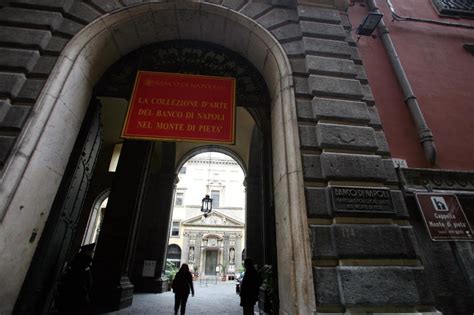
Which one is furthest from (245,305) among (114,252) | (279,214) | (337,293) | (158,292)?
(158,292)

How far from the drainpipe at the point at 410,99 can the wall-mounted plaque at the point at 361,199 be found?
224 centimetres

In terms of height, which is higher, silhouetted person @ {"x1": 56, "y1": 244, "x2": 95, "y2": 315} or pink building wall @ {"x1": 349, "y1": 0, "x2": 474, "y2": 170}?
pink building wall @ {"x1": 349, "y1": 0, "x2": 474, "y2": 170}

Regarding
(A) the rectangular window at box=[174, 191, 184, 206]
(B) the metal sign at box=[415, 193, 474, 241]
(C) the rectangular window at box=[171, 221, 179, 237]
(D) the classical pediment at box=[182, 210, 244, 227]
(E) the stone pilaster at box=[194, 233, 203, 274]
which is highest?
(A) the rectangular window at box=[174, 191, 184, 206]

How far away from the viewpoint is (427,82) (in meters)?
5.73

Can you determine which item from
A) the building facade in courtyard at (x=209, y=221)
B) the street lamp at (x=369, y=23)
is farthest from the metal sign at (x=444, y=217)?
the building facade in courtyard at (x=209, y=221)

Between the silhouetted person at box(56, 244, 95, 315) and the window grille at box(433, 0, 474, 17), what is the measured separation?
1065cm

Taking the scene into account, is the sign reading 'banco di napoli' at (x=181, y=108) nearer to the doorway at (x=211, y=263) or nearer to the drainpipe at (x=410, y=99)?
the drainpipe at (x=410, y=99)

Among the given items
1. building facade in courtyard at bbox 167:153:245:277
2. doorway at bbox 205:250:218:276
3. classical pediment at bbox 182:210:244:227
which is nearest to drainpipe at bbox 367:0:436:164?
building facade in courtyard at bbox 167:153:245:277

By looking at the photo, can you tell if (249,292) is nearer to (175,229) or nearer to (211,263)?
(211,263)

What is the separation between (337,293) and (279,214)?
123 centimetres

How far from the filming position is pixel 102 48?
447 cm

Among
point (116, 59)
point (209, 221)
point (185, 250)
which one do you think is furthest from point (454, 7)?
point (185, 250)

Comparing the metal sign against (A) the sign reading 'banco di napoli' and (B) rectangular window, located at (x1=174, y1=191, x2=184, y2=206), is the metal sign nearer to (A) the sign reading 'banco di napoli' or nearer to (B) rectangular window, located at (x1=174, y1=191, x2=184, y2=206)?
(A) the sign reading 'banco di napoli'

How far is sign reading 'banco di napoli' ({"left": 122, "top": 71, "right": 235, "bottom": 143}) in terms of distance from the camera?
4270mm
